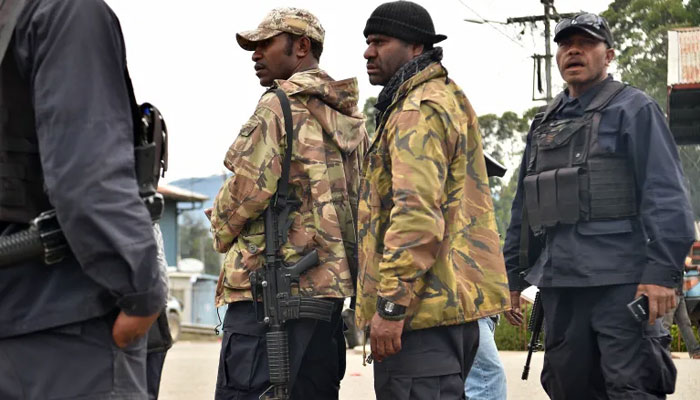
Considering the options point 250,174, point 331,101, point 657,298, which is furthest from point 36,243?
point 657,298

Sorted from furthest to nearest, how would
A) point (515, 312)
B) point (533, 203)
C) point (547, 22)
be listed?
point (547, 22), point (515, 312), point (533, 203)

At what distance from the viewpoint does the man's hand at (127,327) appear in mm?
2699

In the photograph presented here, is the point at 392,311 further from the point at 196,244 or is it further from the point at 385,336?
the point at 196,244

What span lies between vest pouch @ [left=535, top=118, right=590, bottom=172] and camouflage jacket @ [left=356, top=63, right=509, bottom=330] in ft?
2.77

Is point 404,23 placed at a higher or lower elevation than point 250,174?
higher

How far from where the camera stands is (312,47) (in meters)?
5.14

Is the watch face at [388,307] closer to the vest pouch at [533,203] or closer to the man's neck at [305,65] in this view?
the vest pouch at [533,203]

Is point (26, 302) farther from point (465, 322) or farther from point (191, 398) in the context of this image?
point (191, 398)

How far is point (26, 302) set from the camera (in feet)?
8.93

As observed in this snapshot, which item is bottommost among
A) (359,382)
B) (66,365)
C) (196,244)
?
(196,244)

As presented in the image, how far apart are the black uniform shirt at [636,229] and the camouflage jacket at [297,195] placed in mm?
968

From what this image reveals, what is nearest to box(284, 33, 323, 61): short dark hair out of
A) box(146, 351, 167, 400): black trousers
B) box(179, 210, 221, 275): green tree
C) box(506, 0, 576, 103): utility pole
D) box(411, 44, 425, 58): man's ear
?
box(411, 44, 425, 58): man's ear

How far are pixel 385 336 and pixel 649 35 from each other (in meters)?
37.6

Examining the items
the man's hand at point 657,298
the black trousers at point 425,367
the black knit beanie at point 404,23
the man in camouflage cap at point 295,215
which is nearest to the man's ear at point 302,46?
the man in camouflage cap at point 295,215
